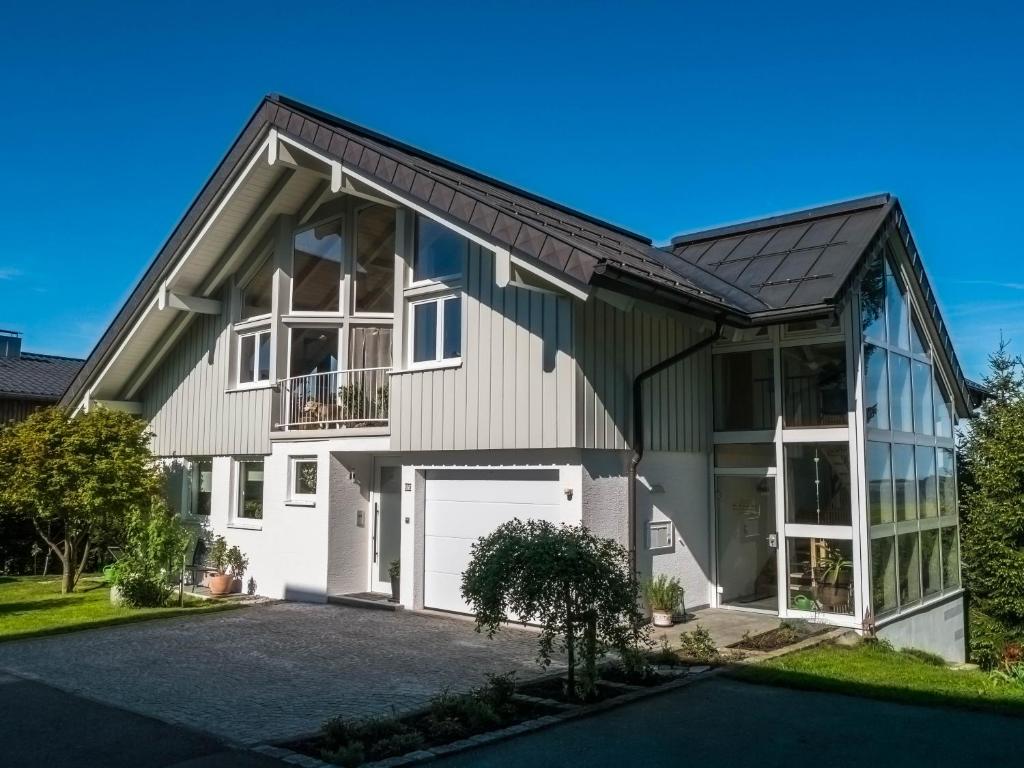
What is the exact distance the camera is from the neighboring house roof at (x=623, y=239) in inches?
403

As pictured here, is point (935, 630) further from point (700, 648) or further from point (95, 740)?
point (95, 740)

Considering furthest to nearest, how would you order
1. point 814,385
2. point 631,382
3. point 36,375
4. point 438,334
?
point 36,375, point 438,334, point 814,385, point 631,382

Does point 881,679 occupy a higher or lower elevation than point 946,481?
lower

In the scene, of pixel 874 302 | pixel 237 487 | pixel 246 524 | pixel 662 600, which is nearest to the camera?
pixel 662 600

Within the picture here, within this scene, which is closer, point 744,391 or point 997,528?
point 744,391

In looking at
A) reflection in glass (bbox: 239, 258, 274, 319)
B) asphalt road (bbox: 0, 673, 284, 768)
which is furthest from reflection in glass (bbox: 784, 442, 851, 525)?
reflection in glass (bbox: 239, 258, 274, 319)

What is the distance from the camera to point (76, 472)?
14.9 metres

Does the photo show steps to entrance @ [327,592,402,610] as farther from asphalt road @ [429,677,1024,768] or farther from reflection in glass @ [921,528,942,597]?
reflection in glass @ [921,528,942,597]

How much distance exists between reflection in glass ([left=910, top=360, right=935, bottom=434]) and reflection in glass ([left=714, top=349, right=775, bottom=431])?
286 centimetres

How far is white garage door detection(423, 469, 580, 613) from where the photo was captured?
38.6 feet

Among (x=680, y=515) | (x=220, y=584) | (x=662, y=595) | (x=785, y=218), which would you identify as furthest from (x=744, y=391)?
(x=220, y=584)

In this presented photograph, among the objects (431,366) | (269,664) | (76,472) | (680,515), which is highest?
(431,366)

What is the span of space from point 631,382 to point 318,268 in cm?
608

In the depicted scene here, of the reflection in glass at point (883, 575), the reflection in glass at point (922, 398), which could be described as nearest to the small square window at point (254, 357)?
the reflection in glass at point (883, 575)
